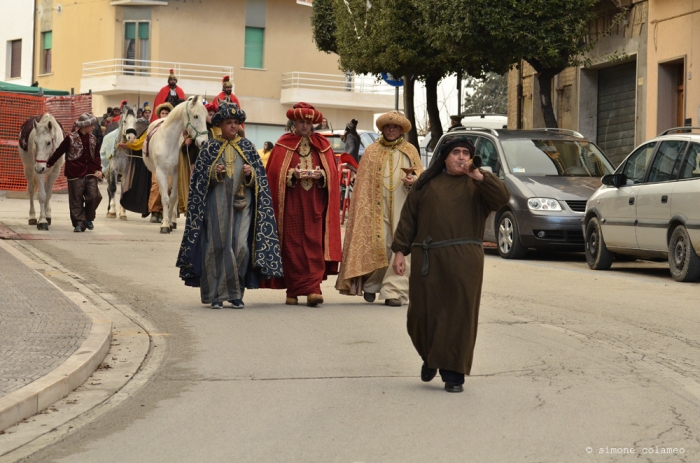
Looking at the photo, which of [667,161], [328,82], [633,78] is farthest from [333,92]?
[667,161]

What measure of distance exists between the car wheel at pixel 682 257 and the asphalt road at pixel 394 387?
3.29 feet

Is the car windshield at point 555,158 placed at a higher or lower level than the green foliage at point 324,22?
lower

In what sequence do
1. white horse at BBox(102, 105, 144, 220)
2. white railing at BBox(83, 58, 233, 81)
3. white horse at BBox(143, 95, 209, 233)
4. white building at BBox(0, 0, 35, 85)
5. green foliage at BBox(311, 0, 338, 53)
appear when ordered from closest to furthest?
1. white horse at BBox(143, 95, 209, 233)
2. white horse at BBox(102, 105, 144, 220)
3. green foliage at BBox(311, 0, 338, 53)
4. white railing at BBox(83, 58, 233, 81)
5. white building at BBox(0, 0, 35, 85)

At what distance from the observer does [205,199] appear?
1230 cm

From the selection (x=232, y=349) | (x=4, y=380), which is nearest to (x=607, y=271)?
(x=232, y=349)

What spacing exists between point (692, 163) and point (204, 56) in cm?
4082

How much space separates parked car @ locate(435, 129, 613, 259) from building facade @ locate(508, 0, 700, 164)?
4.73 metres

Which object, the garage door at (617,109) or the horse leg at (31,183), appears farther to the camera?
the garage door at (617,109)

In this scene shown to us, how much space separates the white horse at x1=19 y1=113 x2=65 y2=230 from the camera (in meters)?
21.3

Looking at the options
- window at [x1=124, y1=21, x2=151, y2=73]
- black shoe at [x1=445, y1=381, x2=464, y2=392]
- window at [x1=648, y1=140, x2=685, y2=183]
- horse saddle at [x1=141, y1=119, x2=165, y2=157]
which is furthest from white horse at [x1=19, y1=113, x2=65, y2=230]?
window at [x1=124, y1=21, x2=151, y2=73]

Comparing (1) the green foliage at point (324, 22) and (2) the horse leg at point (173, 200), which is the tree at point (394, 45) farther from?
(2) the horse leg at point (173, 200)

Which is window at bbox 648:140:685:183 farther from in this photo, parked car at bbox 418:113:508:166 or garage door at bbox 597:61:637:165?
parked car at bbox 418:113:508:166

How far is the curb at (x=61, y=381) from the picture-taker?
7223 mm

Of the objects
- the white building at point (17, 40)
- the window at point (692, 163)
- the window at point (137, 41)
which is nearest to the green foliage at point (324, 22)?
the window at point (137, 41)
